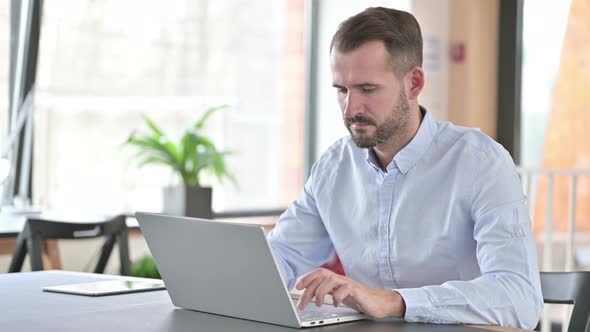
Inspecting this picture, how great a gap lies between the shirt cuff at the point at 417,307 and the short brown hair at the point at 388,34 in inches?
21.7

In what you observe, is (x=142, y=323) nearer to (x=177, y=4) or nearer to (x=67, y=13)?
(x=67, y=13)

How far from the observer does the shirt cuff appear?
171cm

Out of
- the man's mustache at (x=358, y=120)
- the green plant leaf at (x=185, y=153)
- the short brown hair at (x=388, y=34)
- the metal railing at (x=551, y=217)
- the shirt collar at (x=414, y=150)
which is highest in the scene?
the short brown hair at (x=388, y=34)

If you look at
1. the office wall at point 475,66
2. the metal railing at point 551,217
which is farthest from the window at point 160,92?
the metal railing at point 551,217

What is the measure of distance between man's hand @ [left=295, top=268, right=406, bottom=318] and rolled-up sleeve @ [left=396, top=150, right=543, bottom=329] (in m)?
0.03

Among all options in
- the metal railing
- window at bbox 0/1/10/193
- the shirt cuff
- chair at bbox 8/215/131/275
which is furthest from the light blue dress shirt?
window at bbox 0/1/10/193

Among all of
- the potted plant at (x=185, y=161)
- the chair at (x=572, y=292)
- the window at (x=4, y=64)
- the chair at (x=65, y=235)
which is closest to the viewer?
the chair at (x=572, y=292)

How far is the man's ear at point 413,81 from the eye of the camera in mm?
2098

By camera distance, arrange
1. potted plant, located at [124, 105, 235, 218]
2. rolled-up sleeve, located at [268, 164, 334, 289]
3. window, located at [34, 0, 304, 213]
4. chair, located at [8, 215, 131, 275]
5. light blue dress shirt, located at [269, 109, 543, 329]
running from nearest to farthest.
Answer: light blue dress shirt, located at [269, 109, 543, 329] < rolled-up sleeve, located at [268, 164, 334, 289] < chair, located at [8, 215, 131, 275] < potted plant, located at [124, 105, 235, 218] < window, located at [34, 0, 304, 213]

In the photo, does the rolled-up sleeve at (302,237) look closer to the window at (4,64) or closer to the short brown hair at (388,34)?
the short brown hair at (388,34)

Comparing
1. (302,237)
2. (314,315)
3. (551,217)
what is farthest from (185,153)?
(314,315)

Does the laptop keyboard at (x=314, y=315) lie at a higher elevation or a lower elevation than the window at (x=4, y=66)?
lower

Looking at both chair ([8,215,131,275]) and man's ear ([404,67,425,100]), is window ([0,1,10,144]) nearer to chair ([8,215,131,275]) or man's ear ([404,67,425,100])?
chair ([8,215,131,275])

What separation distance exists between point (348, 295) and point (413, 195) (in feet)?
1.58
